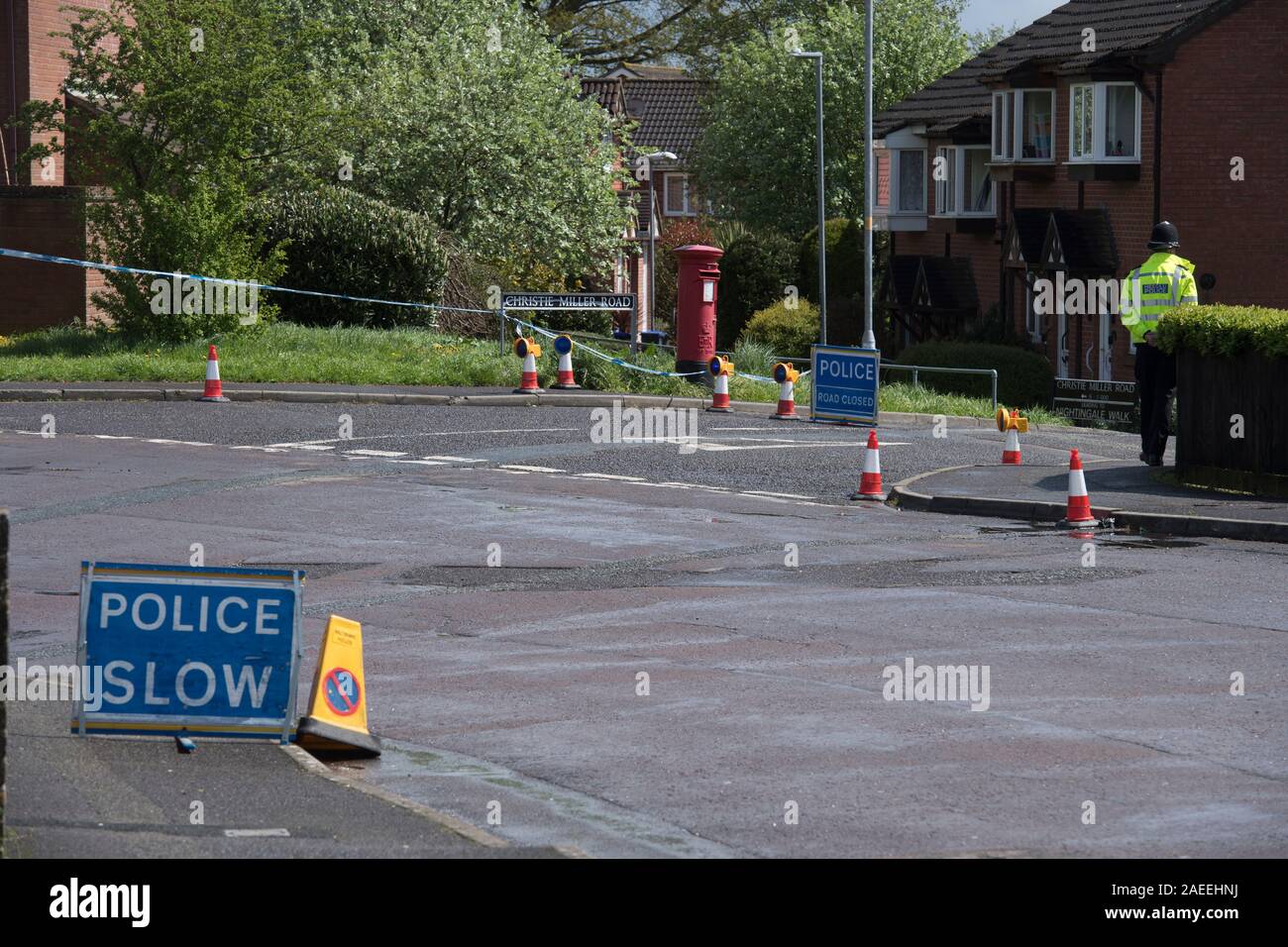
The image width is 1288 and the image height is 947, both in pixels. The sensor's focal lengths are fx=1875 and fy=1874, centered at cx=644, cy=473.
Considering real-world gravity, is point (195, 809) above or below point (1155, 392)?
below

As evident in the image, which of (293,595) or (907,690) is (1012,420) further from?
(293,595)

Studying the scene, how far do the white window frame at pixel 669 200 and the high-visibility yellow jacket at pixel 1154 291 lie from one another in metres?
65.6

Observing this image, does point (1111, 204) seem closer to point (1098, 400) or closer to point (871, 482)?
point (1098, 400)

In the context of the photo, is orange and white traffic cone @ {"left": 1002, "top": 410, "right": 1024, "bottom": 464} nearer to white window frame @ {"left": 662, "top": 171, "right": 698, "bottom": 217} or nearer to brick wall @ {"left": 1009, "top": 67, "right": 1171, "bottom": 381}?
brick wall @ {"left": 1009, "top": 67, "right": 1171, "bottom": 381}

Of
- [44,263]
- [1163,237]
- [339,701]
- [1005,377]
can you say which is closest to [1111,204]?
[1005,377]

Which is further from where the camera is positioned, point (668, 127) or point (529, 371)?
point (668, 127)

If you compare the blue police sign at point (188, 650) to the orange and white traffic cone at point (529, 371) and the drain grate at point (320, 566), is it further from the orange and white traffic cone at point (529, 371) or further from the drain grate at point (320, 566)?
the orange and white traffic cone at point (529, 371)

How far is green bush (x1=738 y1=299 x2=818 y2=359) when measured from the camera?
48188mm

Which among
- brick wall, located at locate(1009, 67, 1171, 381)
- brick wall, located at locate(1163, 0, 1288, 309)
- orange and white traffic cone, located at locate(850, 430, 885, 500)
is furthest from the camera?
brick wall, located at locate(1009, 67, 1171, 381)

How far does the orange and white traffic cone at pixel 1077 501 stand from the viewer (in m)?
16.2

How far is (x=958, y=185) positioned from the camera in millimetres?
48000

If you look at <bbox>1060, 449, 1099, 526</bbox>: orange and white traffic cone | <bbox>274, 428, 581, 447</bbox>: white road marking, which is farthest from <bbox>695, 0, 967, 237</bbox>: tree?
<bbox>1060, 449, 1099, 526</bbox>: orange and white traffic cone

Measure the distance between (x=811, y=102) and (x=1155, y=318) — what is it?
43276mm

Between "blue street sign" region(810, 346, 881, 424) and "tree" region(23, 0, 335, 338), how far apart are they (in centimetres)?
1018
